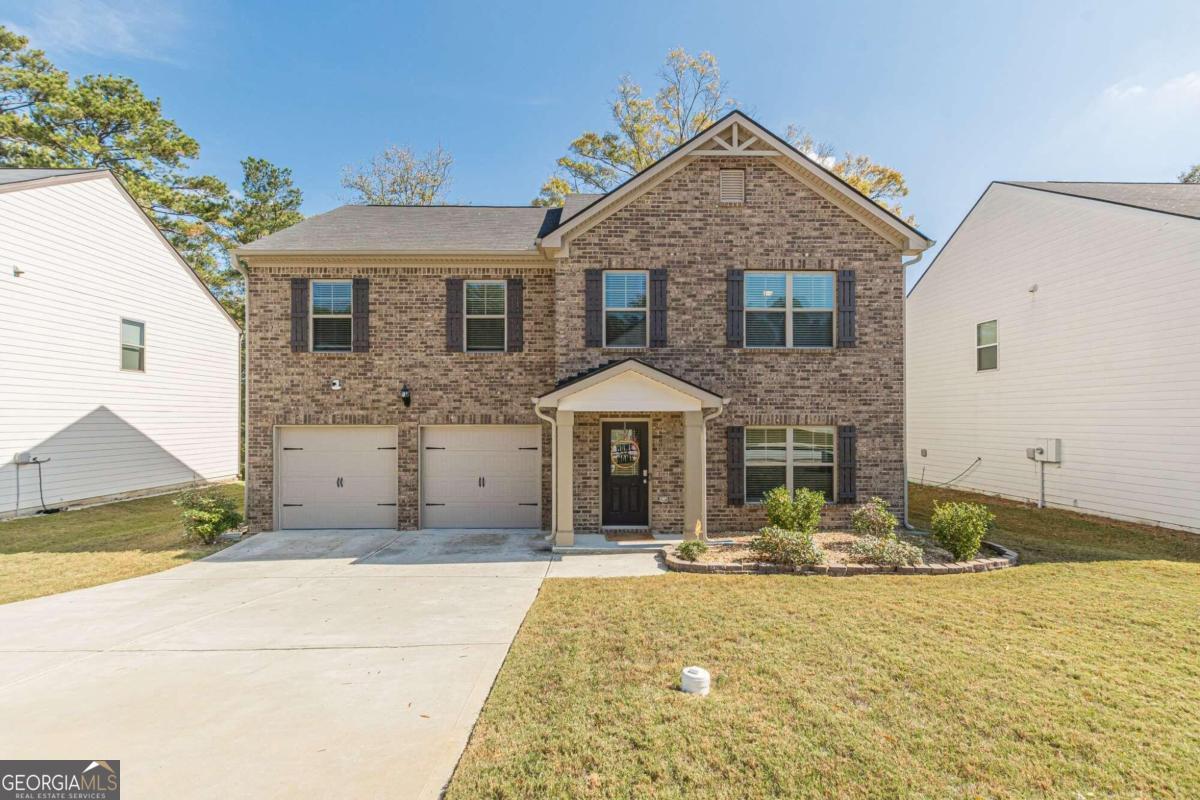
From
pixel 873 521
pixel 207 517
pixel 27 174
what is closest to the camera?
pixel 873 521

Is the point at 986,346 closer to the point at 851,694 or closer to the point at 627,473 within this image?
the point at 627,473

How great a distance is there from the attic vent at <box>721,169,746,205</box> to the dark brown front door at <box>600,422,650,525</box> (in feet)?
15.0

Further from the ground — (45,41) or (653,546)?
(45,41)

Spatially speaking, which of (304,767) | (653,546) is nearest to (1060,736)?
(304,767)

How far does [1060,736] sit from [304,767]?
Result: 16.5ft

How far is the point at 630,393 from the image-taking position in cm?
870

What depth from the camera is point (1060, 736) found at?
138 inches

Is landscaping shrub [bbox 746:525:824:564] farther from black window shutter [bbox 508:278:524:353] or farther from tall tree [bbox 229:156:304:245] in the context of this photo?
tall tree [bbox 229:156:304:245]

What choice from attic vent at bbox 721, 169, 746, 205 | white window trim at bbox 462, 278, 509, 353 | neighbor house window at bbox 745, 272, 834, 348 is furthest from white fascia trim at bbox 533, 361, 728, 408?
attic vent at bbox 721, 169, 746, 205

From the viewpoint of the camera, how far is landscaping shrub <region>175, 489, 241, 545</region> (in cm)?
917

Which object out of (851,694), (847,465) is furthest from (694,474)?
(851,694)

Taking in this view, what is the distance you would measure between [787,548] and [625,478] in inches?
128

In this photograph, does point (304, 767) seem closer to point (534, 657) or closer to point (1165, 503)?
point (534, 657)

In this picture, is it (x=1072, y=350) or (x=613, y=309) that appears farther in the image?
(x=1072, y=350)
